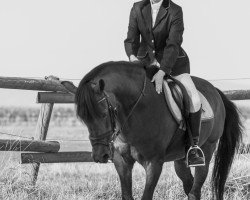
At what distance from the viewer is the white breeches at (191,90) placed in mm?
7137

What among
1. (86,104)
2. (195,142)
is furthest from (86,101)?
(195,142)

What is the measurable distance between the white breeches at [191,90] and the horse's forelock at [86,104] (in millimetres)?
1732

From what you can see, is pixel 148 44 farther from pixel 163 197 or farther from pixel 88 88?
pixel 163 197

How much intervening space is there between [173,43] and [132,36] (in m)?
0.46

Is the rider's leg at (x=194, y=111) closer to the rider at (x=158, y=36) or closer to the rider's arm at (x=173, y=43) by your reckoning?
the rider at (x=158, y=36)

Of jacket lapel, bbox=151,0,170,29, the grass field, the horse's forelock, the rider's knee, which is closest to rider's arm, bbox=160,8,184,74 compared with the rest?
jacket lapel, bbox=151,0,170,29

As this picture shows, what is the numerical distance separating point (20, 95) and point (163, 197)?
107372mm

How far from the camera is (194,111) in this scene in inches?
279

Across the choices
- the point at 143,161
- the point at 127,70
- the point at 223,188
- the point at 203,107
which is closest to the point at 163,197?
the point at 223,188

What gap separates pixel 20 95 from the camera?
114 meters

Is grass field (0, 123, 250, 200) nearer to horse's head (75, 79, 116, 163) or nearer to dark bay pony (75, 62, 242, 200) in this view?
dark bay pony (75, 62, 242, 200)

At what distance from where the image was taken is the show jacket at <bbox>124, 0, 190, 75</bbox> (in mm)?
6855

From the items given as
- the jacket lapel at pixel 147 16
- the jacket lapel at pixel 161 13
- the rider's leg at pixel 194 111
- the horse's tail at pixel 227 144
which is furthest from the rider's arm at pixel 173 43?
the horse's tail at pixel 227 144

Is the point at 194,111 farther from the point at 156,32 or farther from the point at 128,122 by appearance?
the point at 128,122
